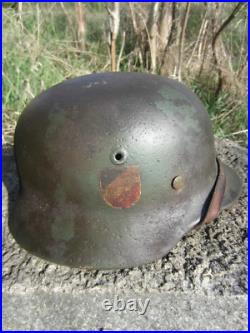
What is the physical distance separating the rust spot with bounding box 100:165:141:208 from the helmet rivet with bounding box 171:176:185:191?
16 centimetres

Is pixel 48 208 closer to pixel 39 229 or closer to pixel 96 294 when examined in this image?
pixel 39 229

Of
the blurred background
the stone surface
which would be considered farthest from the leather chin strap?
the blurred background

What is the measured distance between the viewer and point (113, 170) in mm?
1450

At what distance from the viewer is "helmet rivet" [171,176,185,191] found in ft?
4.99

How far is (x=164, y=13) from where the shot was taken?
3.90 meters

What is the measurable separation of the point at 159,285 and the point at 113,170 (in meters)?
0.53

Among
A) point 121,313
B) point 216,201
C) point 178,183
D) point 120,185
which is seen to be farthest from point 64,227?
point 216,201

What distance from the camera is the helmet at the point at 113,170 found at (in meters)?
1.45

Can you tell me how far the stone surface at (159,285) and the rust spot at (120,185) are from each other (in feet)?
1.11

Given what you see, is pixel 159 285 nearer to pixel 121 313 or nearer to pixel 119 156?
pixel 121 313

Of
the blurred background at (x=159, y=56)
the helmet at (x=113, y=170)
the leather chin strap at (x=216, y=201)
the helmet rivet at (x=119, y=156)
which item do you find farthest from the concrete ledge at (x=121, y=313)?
the blurred background at (x=159, y=56)

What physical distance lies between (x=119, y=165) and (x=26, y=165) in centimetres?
46

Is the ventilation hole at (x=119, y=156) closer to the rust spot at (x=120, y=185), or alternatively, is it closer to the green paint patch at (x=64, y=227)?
the rust spot at (x=120, y=185)

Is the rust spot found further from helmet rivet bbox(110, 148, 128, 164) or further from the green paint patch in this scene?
the green paint patch
